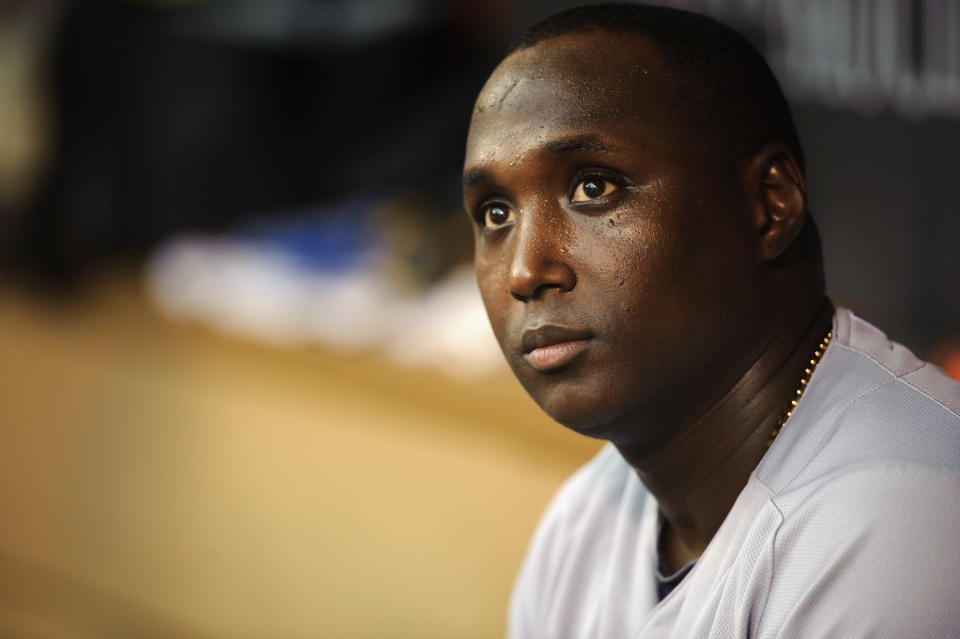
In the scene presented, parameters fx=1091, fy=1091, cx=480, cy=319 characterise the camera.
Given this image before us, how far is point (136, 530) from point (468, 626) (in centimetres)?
143

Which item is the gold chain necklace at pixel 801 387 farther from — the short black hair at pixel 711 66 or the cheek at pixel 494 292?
the cheek at pixel 494 292

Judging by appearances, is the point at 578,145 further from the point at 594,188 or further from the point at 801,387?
the point at 801,387

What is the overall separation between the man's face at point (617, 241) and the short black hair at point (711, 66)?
2cm

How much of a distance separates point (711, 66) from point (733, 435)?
394mm

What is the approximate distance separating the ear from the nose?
21cm

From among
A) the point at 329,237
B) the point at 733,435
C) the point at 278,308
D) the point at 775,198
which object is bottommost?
the point at 733,435

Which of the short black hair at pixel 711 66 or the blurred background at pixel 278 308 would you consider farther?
the blurred background at pixel 278 308

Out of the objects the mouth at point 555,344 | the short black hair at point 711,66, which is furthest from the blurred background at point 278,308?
the mouth at point 555,344

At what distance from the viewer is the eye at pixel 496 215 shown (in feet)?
3.94

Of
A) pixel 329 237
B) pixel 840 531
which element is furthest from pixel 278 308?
pixel 840 531

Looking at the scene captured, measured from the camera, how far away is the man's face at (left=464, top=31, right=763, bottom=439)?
3.60ft

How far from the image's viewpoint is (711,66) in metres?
1.14

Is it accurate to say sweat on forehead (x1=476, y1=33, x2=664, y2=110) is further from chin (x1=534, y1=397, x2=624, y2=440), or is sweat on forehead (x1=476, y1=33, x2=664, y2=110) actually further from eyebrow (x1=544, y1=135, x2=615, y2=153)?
chin (x1=534, y1=397, x2=624, y2=440)

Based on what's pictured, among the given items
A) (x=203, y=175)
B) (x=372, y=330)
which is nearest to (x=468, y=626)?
(x=372, y=330)
